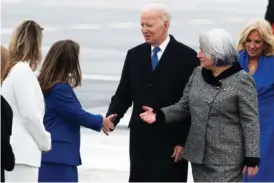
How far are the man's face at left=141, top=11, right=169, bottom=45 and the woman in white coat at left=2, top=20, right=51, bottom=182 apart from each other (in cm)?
78

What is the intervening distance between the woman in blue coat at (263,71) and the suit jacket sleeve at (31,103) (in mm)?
1706

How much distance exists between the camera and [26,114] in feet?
24.2

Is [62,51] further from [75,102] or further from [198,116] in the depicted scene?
[198,116]

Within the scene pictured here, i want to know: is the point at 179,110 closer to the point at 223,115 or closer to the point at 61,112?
the point at 223,115

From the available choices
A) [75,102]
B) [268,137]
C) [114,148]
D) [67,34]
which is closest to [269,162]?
[268,137]

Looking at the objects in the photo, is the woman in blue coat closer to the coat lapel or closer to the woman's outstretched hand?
the coat lapel

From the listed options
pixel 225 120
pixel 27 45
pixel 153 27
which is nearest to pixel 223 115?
pixel 225 120

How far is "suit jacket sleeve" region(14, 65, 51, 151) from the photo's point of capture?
736 cm

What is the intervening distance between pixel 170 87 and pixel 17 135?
113 cm

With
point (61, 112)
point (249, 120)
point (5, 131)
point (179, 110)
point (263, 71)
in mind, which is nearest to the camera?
point (5, 131)

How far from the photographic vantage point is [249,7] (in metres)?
25.5

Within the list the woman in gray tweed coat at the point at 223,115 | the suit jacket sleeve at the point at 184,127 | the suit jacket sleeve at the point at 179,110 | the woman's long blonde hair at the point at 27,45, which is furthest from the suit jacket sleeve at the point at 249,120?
the woman's long blonde hair at the point at 27,45

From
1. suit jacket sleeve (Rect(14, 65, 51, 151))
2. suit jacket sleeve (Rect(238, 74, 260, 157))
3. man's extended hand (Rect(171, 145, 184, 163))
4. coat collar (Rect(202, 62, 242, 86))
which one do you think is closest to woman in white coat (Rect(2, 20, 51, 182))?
suit jacket sleeve (Rect(14, 65, 51, 151))

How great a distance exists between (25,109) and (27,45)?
1.65 feet
